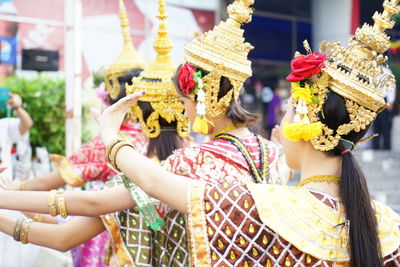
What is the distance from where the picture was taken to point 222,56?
2.15 meters

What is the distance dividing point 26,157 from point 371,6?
825 centimetres

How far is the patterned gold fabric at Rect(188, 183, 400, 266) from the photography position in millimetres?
1550

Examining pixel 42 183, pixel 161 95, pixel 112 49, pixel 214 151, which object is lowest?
pixel 42 183

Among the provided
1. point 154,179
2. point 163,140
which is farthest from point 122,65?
point 154,179

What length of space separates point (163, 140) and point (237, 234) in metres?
1.17

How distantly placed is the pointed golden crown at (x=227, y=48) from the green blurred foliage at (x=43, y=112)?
357cm

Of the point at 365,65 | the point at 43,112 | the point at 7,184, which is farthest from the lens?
the point at 43,112

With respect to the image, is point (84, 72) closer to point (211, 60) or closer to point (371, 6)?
point (371, 6)

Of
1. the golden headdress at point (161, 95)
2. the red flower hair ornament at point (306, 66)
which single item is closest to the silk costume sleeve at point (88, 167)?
the golden headdress at point (161, 95)

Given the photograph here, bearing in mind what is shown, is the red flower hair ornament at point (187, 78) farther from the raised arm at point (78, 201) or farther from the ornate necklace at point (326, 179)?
the ornate necklace at point (326, 179)

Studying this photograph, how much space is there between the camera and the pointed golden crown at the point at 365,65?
1.61m

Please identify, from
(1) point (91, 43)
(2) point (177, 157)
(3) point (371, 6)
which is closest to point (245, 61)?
(2) point (177, 157)

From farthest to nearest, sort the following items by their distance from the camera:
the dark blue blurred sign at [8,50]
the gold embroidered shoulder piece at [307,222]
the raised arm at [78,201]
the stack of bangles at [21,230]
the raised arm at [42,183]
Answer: the dark blue blurred sign at [8,50], the raised arm at [42,183], the stack of bangles at [21,230], the raised arm at [78,201], the gold embroidered shoulder piece at [307,222]

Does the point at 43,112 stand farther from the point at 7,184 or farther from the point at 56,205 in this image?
the point at 56,205
